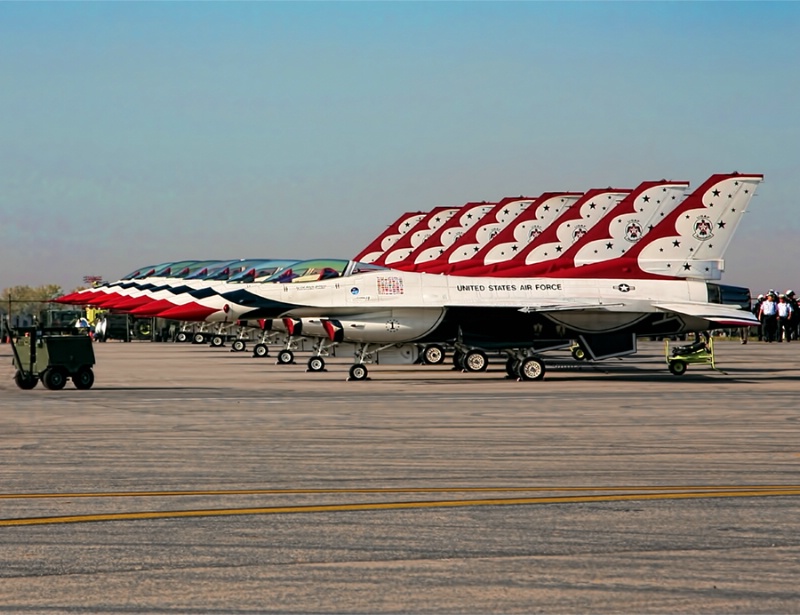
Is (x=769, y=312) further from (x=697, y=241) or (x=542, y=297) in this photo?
(x=542, y=297)

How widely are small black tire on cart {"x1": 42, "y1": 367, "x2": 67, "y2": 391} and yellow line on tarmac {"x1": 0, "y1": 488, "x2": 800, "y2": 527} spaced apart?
15.8 meters

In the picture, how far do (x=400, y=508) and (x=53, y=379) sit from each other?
16397mm

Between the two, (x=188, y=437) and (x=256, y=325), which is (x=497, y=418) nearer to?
(x=188, y=437)

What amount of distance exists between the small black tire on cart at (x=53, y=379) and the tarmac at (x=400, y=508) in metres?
4.72

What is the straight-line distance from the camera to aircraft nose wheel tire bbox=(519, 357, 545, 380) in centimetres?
2675

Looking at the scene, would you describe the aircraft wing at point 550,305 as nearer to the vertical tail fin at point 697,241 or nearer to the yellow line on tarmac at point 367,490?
the vertical tail fin at point 697,241

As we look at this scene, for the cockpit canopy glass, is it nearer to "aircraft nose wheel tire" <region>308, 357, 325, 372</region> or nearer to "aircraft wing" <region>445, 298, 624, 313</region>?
"aircraft wing" <region>445, 298, 624, 313</region>

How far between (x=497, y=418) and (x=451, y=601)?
10807mm

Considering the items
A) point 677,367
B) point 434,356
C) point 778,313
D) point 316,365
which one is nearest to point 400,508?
point 677,367

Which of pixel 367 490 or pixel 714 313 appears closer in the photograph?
pixel 367 490

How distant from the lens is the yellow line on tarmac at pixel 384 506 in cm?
848

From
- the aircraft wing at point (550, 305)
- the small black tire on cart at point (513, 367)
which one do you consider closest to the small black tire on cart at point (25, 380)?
the aircraft wing at point (550, 305)

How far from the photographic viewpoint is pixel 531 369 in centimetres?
2680

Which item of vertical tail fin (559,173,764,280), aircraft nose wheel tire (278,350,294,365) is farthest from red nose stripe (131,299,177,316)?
vertical tail fin (559,173,764,280)
